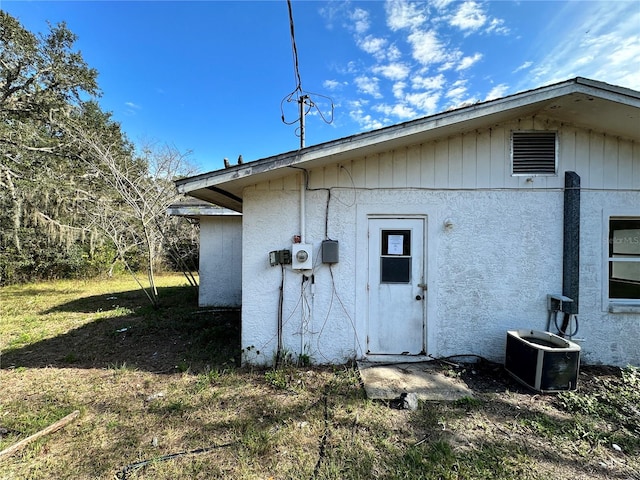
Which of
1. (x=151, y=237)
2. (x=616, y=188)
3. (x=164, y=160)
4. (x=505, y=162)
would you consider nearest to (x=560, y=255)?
(x=616, y=188)

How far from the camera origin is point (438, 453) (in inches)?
96.8

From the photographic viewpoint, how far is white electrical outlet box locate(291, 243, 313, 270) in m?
4.02

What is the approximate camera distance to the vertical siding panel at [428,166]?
411 cm

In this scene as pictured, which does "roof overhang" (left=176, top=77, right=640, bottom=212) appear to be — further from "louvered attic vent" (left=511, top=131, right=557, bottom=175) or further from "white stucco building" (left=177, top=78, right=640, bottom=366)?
"louvered attic vent" (left=511, top=131, right=557, bottom=175)

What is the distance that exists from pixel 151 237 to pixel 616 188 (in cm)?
1011

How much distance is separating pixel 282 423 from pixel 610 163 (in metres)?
5.54

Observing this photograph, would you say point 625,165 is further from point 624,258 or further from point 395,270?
point 395,270

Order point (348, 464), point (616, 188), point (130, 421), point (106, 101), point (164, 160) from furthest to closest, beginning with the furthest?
1. point (106, 101)
2. point (164, 160)
3. point (616, 188)
4. point (130, 421)
5. point (348, 464)

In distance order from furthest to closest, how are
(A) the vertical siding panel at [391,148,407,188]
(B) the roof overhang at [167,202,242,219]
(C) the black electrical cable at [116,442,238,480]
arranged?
(B) the roof overhang at [167,202,242,219], (A) the vertical siding panel at [391,148,407,188], (C) the black electrical cable at [116,442,238,480]

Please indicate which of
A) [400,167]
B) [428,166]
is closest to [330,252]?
[400,167]

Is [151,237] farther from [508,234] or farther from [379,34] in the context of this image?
[508,234]

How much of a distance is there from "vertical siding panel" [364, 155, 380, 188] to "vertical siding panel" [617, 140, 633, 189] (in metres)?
3.42

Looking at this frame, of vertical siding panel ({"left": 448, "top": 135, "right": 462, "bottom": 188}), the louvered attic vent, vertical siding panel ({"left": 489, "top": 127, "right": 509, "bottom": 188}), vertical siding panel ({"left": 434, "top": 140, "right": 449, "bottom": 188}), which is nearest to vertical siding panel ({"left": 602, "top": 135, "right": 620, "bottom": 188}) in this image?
the louvered attic vent

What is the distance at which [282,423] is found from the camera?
2.90 meters
